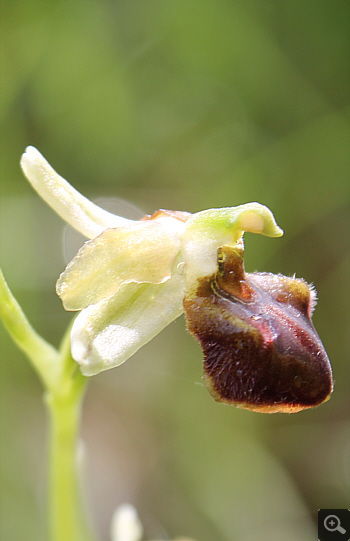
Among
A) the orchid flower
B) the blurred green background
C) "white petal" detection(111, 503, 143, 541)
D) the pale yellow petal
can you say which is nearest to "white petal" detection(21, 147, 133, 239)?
the orchid flower

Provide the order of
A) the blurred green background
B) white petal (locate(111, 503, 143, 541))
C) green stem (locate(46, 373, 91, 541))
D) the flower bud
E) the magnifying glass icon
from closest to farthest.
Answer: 1. the flower bud
2. green stem (locate(46, 373, 91, 541))
3. white petal (locate(111, 503, 143, 541))
4. the magnifying glass icon
5. the blurred green background

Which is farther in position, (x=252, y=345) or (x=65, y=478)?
(x=65, y=478)

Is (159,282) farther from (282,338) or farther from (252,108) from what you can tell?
(252,108)

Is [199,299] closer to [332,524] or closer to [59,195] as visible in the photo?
[59,195]

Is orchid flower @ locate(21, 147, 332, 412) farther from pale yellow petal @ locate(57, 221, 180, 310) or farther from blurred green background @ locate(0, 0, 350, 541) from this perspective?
blurred green background @ locate(0, 0, 350, 541)

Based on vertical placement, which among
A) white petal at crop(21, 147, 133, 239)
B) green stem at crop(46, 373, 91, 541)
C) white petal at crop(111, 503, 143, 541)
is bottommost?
white petal at crop(111, 503, 143, 541)

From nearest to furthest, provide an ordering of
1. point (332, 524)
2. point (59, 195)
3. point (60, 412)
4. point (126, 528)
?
point (59, 195), point (60, 412), point (126, 528), point (332, 524)

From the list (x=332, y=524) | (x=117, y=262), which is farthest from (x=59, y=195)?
(x=332, y=524)
